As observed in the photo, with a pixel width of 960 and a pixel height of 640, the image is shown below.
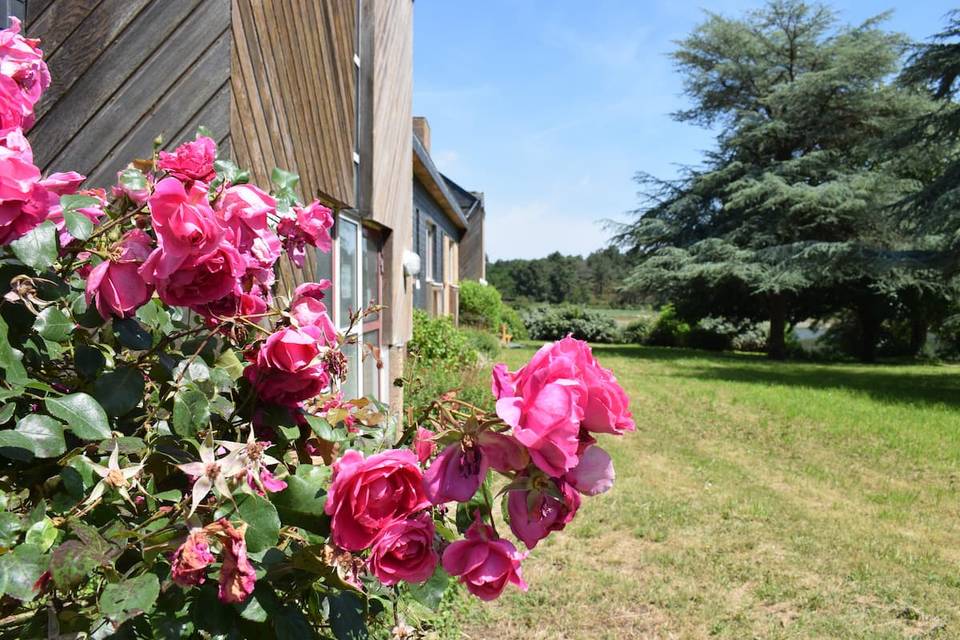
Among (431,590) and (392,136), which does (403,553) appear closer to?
(431,590)

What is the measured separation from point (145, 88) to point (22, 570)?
87.9 inches

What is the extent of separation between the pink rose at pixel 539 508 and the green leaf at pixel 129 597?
429 mm

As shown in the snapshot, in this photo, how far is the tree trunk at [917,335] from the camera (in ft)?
72.3

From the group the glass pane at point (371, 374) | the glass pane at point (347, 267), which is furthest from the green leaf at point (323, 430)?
the glass pane at point (371, 374)

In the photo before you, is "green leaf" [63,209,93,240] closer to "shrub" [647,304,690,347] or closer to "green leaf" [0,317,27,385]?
"green leaf" [0,317,27,385]

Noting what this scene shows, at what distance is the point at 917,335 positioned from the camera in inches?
875

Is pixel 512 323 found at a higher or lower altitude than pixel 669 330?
higher

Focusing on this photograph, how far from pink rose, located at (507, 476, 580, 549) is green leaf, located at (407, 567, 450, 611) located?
0.19 meters

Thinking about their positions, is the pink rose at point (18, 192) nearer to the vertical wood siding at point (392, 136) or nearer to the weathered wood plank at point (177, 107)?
the weathered wood plank at point (177, 107)

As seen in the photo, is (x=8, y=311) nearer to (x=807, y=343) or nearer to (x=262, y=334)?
(x=262, y=334)

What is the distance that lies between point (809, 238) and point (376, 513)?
21193 mm

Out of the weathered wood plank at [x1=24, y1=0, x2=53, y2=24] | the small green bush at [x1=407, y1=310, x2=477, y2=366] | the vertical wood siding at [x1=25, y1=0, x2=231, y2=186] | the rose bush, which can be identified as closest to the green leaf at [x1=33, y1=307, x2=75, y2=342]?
the rose bush

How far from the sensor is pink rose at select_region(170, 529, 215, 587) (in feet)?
2.48

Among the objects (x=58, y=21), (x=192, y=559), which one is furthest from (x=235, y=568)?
(x=58, y=21)
